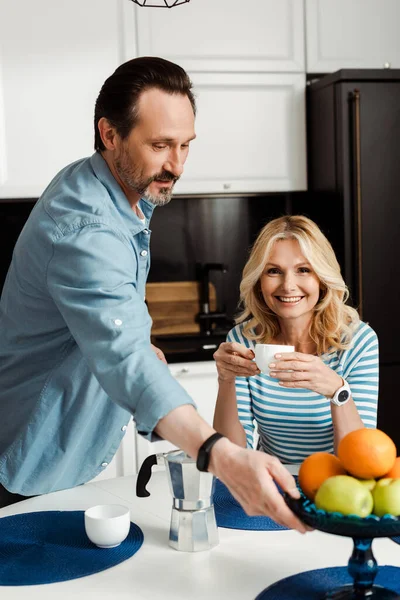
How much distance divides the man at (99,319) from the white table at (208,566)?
15 centimetres

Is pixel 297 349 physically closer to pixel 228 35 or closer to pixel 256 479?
pixel 256 479

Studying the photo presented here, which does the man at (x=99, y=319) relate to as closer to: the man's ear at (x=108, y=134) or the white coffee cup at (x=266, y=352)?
the man's ear at (x=108, y=134)

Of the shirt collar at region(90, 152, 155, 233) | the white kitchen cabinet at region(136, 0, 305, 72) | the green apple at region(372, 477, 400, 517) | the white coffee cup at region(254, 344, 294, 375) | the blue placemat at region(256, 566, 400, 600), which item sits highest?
the white kitchen cabinet at region(136, 0, 305, 72)

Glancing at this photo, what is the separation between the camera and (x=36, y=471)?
5.87 feet

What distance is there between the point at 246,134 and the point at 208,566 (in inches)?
97.0

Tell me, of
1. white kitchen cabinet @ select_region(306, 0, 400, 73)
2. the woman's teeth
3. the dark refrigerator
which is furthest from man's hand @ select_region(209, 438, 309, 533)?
white kitchen cabinet @ select_region(306, 0, 400, 73)

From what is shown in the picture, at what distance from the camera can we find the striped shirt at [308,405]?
212 centimetres

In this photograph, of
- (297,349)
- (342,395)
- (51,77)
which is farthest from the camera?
(51,77)

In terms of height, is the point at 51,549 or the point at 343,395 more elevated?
the point at 343,395

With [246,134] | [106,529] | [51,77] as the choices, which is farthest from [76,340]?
[246,134]

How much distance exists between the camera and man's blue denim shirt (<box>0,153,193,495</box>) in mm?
1359

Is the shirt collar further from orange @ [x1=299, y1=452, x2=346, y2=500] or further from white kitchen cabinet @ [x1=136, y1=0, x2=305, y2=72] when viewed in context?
white kitchen cabinet @ [x1=136, y1=0, x2=305, y2=72]

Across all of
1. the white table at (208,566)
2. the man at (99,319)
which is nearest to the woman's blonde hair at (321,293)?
the man at (99,319)

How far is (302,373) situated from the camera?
74.3 inches
